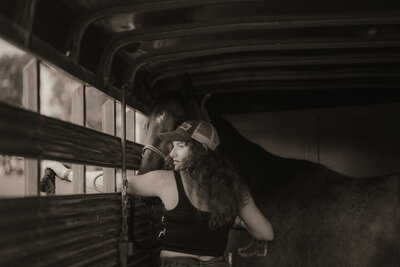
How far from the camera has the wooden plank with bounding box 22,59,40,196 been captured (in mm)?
1927

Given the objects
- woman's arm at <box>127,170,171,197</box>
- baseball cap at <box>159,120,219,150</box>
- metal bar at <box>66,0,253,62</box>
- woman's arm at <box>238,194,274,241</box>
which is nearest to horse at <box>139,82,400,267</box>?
woman's arm at <box>238,194,274,241</box>

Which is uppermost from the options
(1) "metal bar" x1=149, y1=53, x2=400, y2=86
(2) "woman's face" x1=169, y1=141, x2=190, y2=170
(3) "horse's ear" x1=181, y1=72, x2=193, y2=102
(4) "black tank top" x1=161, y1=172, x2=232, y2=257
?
(1) "metal bar" x1=149, y1=53, x2=400, y2=86

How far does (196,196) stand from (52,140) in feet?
2.79

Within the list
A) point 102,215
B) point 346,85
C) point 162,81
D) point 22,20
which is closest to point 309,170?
point 346,85

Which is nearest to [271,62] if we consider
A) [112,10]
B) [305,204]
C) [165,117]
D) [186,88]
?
[186,88]

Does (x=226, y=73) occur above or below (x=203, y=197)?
above

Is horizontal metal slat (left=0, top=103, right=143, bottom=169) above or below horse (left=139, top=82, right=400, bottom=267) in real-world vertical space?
above

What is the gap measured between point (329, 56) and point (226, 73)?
0.89 meters

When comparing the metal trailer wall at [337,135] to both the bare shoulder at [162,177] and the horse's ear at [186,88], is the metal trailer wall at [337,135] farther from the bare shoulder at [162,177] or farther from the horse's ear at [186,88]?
the bare shoulder at [162,177]

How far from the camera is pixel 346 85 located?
428cm

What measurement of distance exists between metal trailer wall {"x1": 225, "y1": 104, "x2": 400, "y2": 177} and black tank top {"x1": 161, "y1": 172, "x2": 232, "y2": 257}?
2.48 meters

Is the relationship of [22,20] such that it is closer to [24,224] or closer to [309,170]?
[24,224]

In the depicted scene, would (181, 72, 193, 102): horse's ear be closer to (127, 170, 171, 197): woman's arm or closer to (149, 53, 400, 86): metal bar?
(149, 53, 400, 86): metal bar

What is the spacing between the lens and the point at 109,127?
309 centimetres
